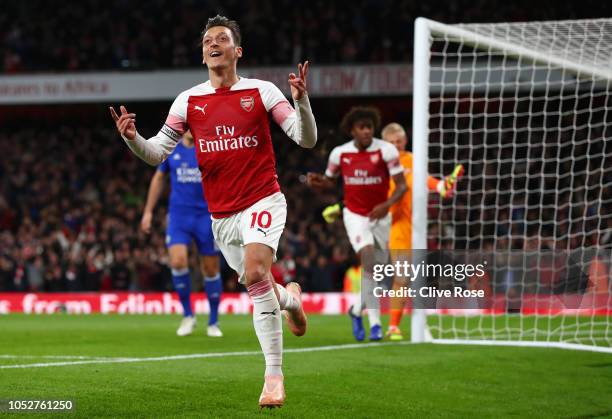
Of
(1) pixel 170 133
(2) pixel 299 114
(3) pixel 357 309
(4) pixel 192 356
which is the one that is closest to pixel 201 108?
(1) pixel 170 133

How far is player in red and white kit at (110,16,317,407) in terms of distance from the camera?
5.82m

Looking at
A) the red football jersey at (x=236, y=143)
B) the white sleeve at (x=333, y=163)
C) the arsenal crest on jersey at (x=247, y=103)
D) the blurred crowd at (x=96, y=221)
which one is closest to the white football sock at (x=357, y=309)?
the white sleeve at (x=333, y=163)

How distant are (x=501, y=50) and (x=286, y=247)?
10.4 m

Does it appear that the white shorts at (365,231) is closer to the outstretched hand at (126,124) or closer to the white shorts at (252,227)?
the white shorts at (252,227)

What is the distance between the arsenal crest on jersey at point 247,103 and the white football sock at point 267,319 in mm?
1032

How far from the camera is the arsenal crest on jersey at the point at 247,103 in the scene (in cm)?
600

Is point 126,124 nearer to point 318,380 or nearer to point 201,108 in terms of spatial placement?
point 201,108

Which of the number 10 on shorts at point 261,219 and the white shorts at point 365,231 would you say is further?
the white shorts at point 365,231

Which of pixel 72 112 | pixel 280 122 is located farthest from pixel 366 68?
pixel 280 122

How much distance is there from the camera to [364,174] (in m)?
10.5

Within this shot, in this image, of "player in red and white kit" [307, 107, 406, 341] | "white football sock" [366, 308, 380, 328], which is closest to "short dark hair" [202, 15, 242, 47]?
"player in red and white kit" [307, 107, 406, 341]

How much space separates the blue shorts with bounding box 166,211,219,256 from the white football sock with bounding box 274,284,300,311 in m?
4.45

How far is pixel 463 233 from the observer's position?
21.8 metres

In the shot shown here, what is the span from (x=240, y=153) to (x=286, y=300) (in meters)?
1.01
